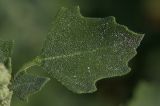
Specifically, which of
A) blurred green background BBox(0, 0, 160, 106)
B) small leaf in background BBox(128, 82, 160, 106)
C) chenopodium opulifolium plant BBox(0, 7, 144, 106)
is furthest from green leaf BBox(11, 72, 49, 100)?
blurred green background BBox(0, 0, 160, 106)

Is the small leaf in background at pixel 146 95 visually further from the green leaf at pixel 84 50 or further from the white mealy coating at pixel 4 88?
the white mealy coating at pixel 4 88

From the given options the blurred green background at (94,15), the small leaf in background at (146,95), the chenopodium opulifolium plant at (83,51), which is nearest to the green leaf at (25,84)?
the chenopodium opulifolium plant at (83,51)

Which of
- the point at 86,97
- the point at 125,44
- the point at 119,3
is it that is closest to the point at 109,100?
the point at 86,97

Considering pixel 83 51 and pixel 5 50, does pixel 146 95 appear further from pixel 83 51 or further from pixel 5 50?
pixel 5 50

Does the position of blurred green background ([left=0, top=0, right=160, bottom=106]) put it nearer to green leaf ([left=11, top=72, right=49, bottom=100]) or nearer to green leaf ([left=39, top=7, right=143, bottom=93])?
green leaf ([left=39, top=7, right=143, bottom=93])

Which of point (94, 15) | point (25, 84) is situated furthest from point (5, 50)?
point (94, 15)

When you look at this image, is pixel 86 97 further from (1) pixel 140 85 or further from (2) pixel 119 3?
(2) pixel 119 3
